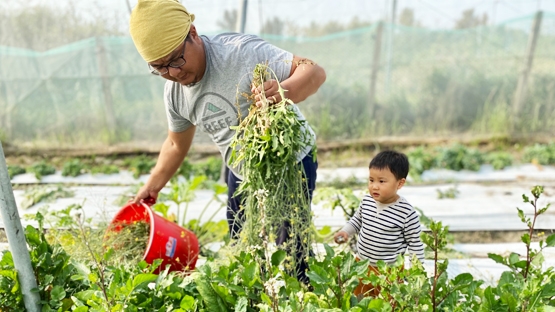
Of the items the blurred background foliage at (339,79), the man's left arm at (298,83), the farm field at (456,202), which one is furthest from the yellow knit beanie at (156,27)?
the blurred background foliage at (339,79)

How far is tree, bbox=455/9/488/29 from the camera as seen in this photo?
5914 millimetres

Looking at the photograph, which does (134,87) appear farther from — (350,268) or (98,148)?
(350,268)

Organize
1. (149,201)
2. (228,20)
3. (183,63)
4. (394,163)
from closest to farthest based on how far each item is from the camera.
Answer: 1. (183,63)
2. (394,163)
3. (149,201)
4. (228,20)

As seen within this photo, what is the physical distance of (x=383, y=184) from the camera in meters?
2.11

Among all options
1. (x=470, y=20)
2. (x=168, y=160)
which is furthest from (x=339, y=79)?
(x=168, y=160)

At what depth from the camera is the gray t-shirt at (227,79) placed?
2045mm

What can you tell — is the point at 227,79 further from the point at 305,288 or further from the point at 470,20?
the point at 470,20

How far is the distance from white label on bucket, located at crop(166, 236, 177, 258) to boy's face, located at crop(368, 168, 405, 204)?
3.46 feet

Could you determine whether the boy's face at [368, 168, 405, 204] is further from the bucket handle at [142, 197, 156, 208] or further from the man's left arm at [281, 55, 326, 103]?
the bucket handle at [142, 197, 156, 208]

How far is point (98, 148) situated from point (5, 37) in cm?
152

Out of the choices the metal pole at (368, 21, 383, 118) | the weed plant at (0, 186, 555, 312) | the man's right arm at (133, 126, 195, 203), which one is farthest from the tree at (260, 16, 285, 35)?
the weed plant at (0, 186, 555, 312)

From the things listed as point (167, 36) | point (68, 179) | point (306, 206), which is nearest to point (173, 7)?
point (167, 36)

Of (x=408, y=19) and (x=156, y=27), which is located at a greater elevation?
(x=408, y=19)

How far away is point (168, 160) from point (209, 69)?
2.24 ft
